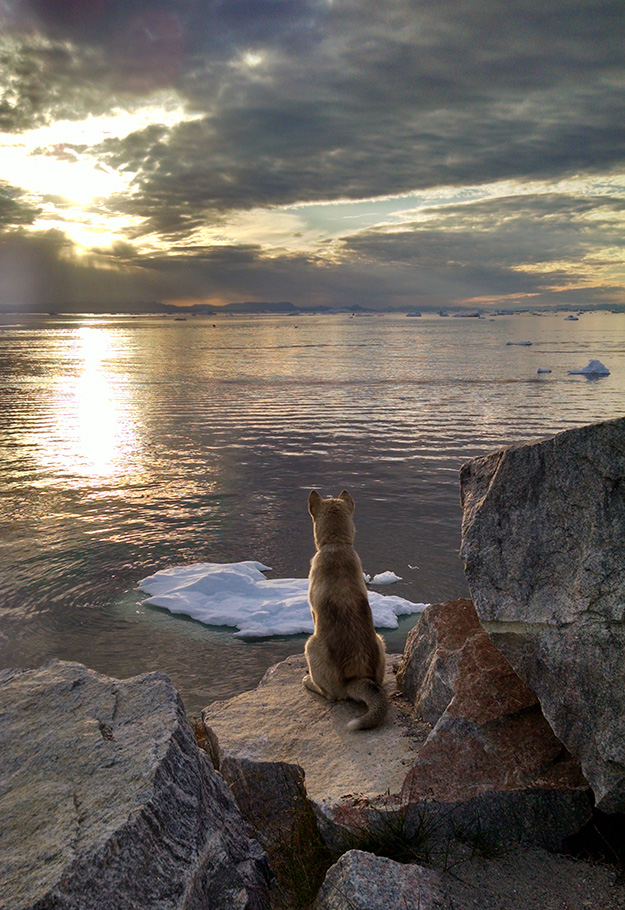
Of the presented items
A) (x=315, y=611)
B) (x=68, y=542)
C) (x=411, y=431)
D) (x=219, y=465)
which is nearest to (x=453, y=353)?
(x=411, y=431)

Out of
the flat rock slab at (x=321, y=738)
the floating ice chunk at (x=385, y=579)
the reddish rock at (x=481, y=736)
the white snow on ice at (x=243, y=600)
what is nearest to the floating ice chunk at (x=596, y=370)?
the floating ice chunk at (x=385, y=579)

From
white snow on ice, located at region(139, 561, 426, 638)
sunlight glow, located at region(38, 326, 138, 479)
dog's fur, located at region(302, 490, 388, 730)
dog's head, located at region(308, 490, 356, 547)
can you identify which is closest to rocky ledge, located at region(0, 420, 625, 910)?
dog's fur, located at region(302, 490, 388, 730)

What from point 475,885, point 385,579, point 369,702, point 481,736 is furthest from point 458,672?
point 385,579

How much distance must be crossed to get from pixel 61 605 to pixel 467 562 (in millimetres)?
8292

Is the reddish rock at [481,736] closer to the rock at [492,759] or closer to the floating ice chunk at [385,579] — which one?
the rock at [492,759]

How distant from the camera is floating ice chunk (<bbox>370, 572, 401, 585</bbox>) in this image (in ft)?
40.1

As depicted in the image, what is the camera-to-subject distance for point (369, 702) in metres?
6.10

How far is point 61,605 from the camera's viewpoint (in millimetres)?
11109

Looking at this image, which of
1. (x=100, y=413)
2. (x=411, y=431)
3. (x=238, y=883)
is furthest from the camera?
(x=100, y=413)

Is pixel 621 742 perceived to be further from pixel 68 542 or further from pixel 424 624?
pixel 68 542

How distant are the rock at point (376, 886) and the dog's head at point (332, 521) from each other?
3.57m

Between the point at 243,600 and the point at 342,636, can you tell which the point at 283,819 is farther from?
the point at 243,600

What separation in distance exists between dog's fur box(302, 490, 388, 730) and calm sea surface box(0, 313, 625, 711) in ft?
8.31

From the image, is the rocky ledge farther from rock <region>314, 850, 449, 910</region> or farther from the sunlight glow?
the sunlight glow
